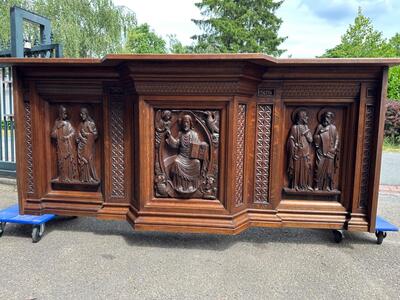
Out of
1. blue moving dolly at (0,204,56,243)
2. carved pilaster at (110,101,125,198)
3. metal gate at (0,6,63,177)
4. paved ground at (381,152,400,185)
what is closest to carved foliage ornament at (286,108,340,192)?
carved pilaster at (110,101,125,198)

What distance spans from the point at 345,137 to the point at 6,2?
17219mm

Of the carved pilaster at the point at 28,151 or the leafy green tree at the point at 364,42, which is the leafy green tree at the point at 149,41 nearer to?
the leafy green tree at the point at 364,42

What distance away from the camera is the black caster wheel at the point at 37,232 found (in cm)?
321

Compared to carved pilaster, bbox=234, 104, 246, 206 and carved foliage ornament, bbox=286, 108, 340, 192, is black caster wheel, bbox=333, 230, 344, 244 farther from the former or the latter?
carved pilaster, bbox=234, 104, 246, 206

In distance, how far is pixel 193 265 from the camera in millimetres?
2803

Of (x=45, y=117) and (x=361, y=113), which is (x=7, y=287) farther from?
(x=361, y=113)

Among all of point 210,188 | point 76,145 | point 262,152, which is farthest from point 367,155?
point 76,145

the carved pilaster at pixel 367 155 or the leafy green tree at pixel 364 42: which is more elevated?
the leafy green tree at pixel 364 42

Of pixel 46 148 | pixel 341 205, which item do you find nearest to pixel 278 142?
pixel 341 205

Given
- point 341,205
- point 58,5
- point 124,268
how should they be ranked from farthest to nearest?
point 58,5 < point 341,205 < point 124,268

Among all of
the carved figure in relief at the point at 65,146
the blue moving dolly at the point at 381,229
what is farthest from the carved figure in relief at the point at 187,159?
the blue moving dolly at the point at 381,229

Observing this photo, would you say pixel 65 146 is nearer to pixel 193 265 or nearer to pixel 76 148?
pixel 76 148

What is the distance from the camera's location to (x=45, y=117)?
3.36 meters

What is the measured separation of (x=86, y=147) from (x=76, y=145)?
0.37 ft
